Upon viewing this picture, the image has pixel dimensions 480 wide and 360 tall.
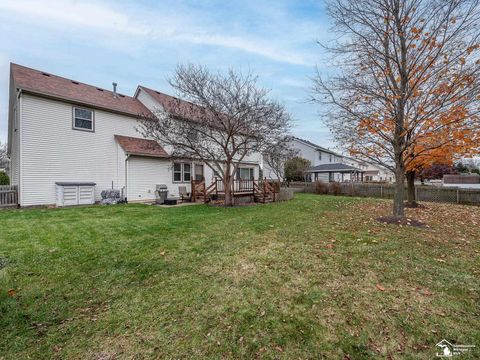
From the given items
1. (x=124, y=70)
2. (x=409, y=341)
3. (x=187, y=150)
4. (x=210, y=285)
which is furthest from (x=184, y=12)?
(x=409, y=341)

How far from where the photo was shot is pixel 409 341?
8.05ft

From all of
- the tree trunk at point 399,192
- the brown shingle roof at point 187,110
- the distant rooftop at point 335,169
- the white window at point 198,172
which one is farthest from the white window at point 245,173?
the tree trunk at point 399,192

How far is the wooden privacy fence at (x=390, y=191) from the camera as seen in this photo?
46.0 feet

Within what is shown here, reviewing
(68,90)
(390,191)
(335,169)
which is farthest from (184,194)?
(335,169)

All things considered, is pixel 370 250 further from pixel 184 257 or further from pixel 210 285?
pixel 184 257

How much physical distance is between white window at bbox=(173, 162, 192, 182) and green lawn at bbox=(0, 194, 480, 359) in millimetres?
10258

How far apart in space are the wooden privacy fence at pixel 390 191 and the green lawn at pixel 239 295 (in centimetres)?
1111

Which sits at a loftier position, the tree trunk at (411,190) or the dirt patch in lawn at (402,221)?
the tree trunk at (411,190)

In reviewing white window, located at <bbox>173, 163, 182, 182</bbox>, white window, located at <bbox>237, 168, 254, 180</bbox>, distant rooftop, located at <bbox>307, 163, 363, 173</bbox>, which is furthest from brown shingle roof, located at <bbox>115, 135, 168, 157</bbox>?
distant rooftop, located at <bbox>307, 163, 363, 173</bbox>

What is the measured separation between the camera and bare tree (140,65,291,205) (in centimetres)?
1138

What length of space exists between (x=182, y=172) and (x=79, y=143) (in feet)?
20.1

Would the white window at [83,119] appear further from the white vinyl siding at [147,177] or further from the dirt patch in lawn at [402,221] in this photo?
the dirt patch in lawn at [402,221]

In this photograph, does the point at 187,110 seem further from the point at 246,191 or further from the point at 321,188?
the point at 321,188

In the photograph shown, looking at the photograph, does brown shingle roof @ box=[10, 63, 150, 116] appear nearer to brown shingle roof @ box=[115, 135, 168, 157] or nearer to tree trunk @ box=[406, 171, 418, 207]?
brown shingle roof @ box=[115, 135, 168, 157]
